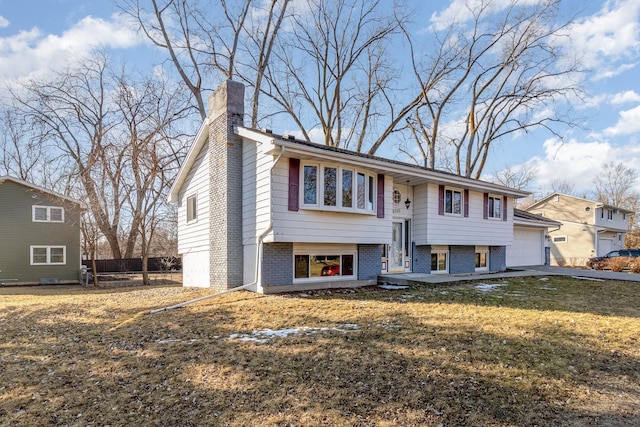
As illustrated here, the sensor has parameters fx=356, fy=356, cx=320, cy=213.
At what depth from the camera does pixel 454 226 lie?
1401 cm

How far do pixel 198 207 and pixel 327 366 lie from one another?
9822 millimetres

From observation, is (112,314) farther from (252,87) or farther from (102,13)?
(252,87)

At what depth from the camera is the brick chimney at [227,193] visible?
35.3 feet

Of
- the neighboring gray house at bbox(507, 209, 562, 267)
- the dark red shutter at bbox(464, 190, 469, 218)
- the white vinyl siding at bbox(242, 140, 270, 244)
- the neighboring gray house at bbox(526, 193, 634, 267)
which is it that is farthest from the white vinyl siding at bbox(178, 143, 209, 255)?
the neighboring gray house at bbox(526, 193, 634, 267)

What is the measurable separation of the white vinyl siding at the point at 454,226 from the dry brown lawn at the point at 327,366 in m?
5.10

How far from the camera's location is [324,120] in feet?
84.6

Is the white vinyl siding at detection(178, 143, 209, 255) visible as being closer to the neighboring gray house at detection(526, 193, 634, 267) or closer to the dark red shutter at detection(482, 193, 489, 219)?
the dark red shutter at detection(482, 193, 489, 219)

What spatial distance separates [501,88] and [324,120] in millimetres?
12751

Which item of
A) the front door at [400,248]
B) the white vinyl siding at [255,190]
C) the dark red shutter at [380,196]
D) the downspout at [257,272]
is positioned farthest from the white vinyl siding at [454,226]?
the downspout at [257,272]

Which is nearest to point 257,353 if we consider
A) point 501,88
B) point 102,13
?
point 102,13

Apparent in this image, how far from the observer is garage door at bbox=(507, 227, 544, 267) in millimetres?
19766

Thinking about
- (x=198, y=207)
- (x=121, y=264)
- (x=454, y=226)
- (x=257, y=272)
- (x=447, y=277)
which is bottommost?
(x=121, y=264)

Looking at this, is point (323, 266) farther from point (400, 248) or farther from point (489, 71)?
point (489, 71)

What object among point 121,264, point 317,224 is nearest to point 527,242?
point 317,224
